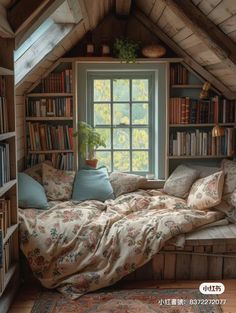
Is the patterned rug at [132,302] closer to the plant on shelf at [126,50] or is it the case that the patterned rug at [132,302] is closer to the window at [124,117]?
the window at [124,117]

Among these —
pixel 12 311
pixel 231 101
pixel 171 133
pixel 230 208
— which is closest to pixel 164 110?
pixel 171 133

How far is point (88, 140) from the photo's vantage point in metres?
4.34

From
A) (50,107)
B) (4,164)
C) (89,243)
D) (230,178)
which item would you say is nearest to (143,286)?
(89,243)

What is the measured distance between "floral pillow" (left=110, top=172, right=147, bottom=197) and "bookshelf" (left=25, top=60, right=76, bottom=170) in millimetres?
553

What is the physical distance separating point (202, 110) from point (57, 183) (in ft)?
5.84

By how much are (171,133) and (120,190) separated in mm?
890

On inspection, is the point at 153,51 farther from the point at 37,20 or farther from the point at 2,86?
the point at 2,86

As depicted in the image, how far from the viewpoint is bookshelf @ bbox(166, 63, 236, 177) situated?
14.5ft

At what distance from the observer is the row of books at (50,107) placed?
14.3 ft

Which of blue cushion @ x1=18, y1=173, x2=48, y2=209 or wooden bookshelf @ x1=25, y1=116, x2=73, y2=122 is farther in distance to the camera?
wooden bookshelf @ x1=25, y1=116, x2=73, y2=122

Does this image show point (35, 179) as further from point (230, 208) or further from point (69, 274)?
point (230, 208)

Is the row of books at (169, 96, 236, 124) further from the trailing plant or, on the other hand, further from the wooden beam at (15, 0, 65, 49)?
the wooden beam at (15, 0, 65, 49)

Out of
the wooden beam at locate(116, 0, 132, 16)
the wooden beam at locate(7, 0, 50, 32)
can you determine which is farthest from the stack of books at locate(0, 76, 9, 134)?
the wooden beam at locate(116, 0, 132, 16)

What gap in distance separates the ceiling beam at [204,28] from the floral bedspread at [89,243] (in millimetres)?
1417
